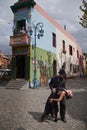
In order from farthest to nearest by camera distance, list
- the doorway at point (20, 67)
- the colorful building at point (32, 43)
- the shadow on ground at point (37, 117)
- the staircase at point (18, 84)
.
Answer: the doorway at point (20, 67) < the colorful building at point (32, 43) < the staircase at point (18, 84) < the shadow on ground at point (37, 117)

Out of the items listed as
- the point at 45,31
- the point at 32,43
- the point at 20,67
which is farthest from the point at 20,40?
the point at 45,31

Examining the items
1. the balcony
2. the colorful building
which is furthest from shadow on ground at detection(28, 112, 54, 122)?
the balcony

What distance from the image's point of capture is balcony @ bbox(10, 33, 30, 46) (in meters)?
17.6

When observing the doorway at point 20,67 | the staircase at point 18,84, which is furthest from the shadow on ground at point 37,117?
the doorway at point 20,67

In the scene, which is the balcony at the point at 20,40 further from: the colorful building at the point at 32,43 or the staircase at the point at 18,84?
the staircase at the point at 18,84

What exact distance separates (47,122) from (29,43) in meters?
11.9

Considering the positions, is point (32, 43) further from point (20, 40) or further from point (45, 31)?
point (45, 31)

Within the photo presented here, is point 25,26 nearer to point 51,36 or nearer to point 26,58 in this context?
point 26,58

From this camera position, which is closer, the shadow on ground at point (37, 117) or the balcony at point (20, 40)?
the shadow on ground at point (37, 117)

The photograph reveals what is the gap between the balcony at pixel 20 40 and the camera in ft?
57.9

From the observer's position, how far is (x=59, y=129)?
607cm

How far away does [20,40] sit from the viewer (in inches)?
706

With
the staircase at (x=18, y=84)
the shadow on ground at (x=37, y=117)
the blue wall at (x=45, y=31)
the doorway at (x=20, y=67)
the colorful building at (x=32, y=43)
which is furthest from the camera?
the doorway at (x=20, y=67)

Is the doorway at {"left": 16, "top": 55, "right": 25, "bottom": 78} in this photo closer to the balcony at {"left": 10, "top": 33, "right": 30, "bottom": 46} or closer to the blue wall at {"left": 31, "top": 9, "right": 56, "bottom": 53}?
the balcony at {"left": 10, "top": 33, "right": 30, "bottom": 46}
